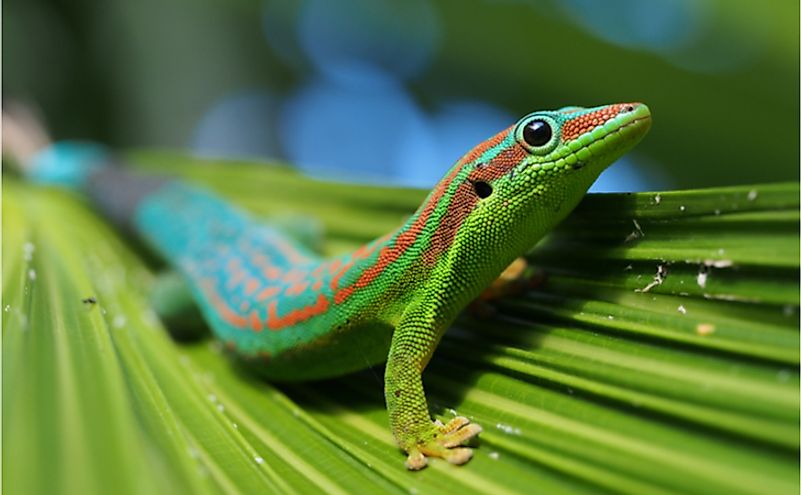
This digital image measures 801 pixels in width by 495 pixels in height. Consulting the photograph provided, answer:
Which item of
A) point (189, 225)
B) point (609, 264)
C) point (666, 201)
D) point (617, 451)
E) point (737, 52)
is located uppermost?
point (737, 52)

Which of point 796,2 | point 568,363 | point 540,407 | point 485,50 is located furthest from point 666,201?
point 485,50

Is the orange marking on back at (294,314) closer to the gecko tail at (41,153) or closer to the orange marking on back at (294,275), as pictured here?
the orange marking on back at (294,275)

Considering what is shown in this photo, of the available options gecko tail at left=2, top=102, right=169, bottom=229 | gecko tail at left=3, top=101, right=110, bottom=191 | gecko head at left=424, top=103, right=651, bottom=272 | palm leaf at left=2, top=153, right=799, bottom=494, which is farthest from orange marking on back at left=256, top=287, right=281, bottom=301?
gecko tail at left=3, top=101, right=110, bottom=191

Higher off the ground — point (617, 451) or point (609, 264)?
point (609, 264)

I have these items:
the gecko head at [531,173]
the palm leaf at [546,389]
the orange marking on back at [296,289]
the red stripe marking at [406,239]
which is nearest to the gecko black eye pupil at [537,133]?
the gecko head at [531,173]

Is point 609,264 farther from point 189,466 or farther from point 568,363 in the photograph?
point 189,466

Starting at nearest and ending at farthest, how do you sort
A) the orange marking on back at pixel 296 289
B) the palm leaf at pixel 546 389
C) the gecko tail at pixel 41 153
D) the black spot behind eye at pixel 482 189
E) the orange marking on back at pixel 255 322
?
the palm leaf at pixel 546 389, the black spot behind eye at pixel 482 189, the orange marking on back at pixel 296 289, the orange marking on back at pixel 255 322, the gecko tail at pixel 41 153
